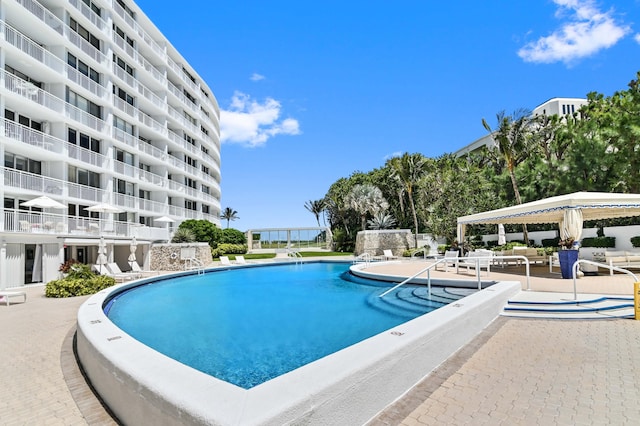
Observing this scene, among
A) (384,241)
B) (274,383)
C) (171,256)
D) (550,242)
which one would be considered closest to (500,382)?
(274,383)

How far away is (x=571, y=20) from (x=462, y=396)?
60.9ft

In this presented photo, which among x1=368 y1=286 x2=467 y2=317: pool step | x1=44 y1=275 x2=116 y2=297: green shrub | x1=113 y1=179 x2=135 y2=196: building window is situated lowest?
x1=368 y1=286 x2=467 y2=317: pool step

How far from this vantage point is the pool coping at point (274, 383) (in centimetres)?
258

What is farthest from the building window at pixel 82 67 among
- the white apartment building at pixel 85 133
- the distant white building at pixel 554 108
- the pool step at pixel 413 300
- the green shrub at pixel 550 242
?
the distant white building at pixel 554 108

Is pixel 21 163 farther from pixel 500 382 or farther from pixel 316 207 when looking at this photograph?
pixel 316 207

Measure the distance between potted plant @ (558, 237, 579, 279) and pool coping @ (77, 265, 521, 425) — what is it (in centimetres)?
841

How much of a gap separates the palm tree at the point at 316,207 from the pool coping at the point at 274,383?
Answer: 183 feet

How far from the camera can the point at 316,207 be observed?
61406mm

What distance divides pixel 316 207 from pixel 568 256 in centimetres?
5066

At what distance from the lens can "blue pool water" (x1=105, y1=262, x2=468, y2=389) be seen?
6297mm

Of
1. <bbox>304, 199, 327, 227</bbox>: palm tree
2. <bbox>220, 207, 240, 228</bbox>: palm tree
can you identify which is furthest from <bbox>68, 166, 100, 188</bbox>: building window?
<bbox>220, 207, 240, 228</bbox>: palm tree

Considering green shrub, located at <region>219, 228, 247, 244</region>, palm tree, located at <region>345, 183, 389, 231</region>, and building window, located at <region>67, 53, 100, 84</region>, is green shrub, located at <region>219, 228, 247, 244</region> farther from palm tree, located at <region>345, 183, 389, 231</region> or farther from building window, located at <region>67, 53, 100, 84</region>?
building window, located at <region>67, 53, 100, 84</region>

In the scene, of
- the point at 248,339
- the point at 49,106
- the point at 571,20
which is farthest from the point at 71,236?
the point at 571,20

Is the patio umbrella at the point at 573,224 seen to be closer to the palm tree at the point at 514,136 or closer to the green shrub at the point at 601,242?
the green shrub at the point at 601,242
